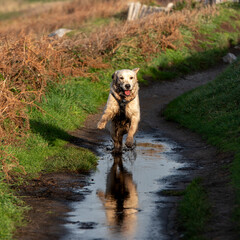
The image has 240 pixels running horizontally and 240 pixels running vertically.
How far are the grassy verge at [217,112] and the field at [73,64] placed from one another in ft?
8.93

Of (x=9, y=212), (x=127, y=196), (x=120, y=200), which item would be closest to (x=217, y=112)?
(x=127, y=196)

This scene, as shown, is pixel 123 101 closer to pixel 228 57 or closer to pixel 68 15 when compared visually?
pixel 228 57

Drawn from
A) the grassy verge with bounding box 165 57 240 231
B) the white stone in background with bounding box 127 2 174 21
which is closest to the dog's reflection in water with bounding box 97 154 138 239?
the grassy verge with bounding box 165 57 240 231

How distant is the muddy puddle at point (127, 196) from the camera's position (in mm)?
6898

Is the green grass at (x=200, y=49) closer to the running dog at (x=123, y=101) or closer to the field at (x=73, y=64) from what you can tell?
the field at (x=73, y=64)

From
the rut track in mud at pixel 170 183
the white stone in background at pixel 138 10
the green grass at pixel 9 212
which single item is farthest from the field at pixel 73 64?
the white stone in background at pixel 138 10

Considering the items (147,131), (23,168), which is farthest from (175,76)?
(23,168)

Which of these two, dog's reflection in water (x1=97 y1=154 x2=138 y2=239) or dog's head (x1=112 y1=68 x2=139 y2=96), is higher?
dog's head (x1=112 y1=68 x2=139 y2=96)

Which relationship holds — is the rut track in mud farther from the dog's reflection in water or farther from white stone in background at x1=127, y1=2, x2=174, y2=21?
white stone in background at x1=127, y1=2, x2=174, y2=21

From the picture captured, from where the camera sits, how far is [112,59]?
2150 centimetres

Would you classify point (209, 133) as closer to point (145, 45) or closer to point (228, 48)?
point (145, 45)

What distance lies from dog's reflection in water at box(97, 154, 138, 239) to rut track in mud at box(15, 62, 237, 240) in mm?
421

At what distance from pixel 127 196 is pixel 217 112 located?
20.9 ft

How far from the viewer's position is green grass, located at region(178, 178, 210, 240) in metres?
6.48
